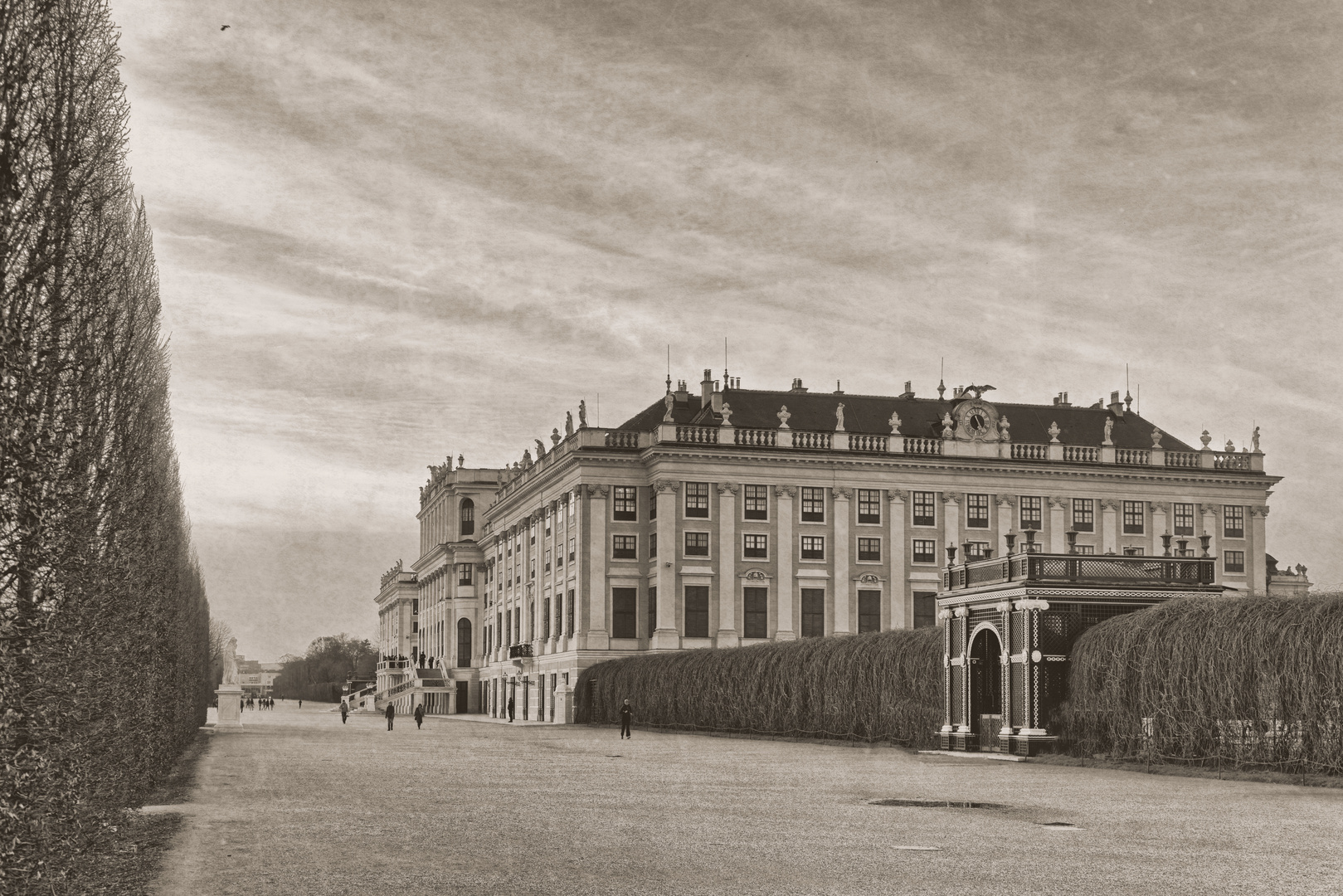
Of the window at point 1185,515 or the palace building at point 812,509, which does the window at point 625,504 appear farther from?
the window at point 1185,515

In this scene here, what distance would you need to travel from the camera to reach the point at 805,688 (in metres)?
53.9

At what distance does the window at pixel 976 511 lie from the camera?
90562 mm

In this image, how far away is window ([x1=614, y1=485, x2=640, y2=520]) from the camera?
8681 cm

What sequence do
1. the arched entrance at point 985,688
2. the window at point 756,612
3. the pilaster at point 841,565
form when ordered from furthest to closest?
the pilaster at point 841,565, the window at point 756,612, the arched entrance at point 985,688

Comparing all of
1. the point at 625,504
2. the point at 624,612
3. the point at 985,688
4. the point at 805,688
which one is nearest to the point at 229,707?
the point at 624,612

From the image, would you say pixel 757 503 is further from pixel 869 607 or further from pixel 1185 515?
pixel 1185 515

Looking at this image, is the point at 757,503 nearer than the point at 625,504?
Yes

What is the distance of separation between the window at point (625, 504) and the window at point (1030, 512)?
2271 cm

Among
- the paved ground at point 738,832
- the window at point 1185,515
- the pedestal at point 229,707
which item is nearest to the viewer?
the paved ground at point 738,832

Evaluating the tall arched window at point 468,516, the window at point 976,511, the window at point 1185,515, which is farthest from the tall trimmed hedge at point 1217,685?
the tall arched window at point 468,516

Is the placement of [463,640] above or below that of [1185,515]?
below

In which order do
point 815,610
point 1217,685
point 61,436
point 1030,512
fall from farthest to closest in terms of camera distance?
1. point 1030,512
2. point 815,610
3. point 1217,685
4. point 61,436

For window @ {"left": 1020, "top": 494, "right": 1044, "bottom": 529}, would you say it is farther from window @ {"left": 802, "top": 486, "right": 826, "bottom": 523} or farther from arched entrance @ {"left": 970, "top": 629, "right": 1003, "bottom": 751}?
arched entrance @ {"left": 970, "top": 629, "right": 1003, "bottom": 751}

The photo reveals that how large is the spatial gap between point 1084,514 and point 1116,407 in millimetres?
10959
